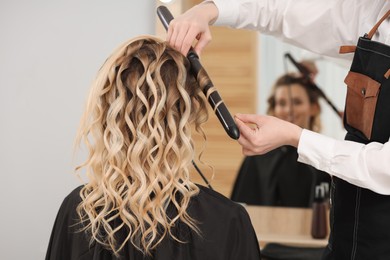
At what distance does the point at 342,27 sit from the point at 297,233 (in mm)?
1212

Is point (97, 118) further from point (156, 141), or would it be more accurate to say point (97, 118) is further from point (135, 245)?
point (135, 245)

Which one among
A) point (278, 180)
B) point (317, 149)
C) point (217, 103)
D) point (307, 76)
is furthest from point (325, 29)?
point (278, 180)

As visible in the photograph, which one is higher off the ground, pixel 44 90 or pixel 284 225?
pixel 44 90

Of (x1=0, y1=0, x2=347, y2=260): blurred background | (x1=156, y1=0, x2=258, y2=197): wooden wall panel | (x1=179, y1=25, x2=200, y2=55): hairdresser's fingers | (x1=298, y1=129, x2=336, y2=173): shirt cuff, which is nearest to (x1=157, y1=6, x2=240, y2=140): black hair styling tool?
(x1=179, y1=25, x2=200, y2=55): hairdresser's fingers

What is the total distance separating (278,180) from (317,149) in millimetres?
1172

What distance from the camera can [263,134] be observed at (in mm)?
1506

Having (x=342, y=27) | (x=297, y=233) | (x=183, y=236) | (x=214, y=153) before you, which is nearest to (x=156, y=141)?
(x=183, y=236)

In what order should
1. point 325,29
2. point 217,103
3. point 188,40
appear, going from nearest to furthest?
point 217,103
point 188,40
point 325,29

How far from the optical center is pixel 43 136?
1.95m

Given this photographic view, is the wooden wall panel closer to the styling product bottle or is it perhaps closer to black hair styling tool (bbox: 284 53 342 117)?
black hair styling tool (bbox: 284 53 342 117)

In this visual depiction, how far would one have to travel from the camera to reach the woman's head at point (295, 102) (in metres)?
2.57

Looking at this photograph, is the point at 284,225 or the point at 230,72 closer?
the point at 230,72

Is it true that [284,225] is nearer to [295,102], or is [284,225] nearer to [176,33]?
[295,102]

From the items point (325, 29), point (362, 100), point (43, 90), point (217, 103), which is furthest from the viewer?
point (43, 90)
